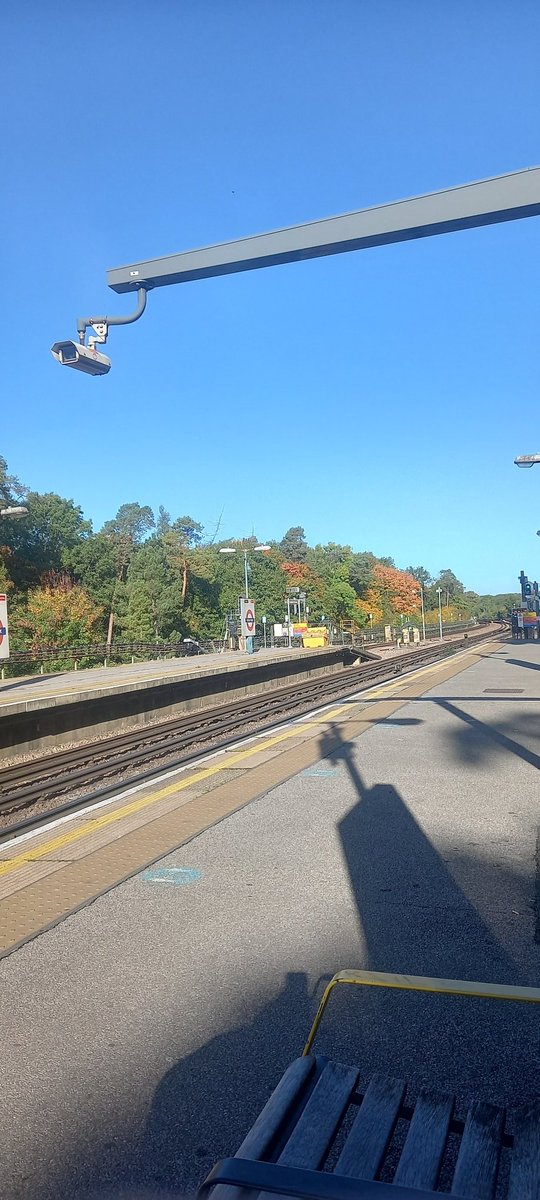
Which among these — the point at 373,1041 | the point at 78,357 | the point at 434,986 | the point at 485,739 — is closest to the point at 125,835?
the point at 373,1041

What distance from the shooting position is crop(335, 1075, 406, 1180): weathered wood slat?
7.10 feet

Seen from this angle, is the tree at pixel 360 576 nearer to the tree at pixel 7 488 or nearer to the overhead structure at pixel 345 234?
the tree at pixel 7 488

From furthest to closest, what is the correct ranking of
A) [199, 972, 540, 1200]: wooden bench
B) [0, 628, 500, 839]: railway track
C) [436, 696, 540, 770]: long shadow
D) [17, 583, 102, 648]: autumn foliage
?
[17, 583, 102, 648]: autumn foliage → [436, 696, 540, 770]: long shadow → [0, 628, 500, 839]: railway track → [199, 972, 540, 1200]: wooden bench

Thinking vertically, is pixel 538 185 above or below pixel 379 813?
above

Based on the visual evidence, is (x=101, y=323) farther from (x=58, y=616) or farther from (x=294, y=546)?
(x=294, y=546)

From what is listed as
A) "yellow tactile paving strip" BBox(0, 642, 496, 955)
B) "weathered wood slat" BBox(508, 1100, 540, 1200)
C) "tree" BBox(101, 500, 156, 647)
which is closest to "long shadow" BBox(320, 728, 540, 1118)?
"weathered wood slat" BBox(508, 1100, 540, 1200)

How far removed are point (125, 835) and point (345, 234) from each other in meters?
6.30

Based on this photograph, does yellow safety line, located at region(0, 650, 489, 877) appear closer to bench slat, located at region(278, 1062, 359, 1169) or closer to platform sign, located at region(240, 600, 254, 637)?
bench slat, located at region(278, 1062, 359, 1169)

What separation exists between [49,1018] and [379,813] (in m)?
4.67

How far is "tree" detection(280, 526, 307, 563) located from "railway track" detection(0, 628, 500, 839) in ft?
368

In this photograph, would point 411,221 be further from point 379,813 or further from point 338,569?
point 338,569

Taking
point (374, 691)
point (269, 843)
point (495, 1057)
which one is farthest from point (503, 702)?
point (495, 1057)

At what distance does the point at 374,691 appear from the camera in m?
24.0

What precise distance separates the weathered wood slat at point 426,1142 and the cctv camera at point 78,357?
21.6 feet
